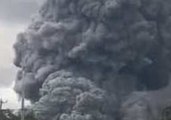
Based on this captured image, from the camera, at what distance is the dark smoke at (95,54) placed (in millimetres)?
83000

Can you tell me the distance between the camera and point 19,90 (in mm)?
88688

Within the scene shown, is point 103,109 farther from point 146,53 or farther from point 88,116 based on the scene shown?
point 146,53

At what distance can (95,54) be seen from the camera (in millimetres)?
86562

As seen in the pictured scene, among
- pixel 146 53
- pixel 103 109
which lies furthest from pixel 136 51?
pixel 103 109

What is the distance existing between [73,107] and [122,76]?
8517mm

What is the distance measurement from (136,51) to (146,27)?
300 cm

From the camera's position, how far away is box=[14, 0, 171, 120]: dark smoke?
83.0 meters

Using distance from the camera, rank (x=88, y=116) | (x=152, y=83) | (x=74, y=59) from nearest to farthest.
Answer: (x=88, y=116), (x=74, y=59), (x=152, y=83)

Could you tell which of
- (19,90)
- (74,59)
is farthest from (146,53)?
(19,90)

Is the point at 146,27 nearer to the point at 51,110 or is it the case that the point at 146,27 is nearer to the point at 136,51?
the point at 136,51

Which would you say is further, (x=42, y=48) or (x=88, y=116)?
(x=42, y=48)

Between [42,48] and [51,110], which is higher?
[42,48]

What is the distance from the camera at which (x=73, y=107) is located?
268 ft

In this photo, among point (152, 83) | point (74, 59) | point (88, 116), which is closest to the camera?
point (88, 116)
